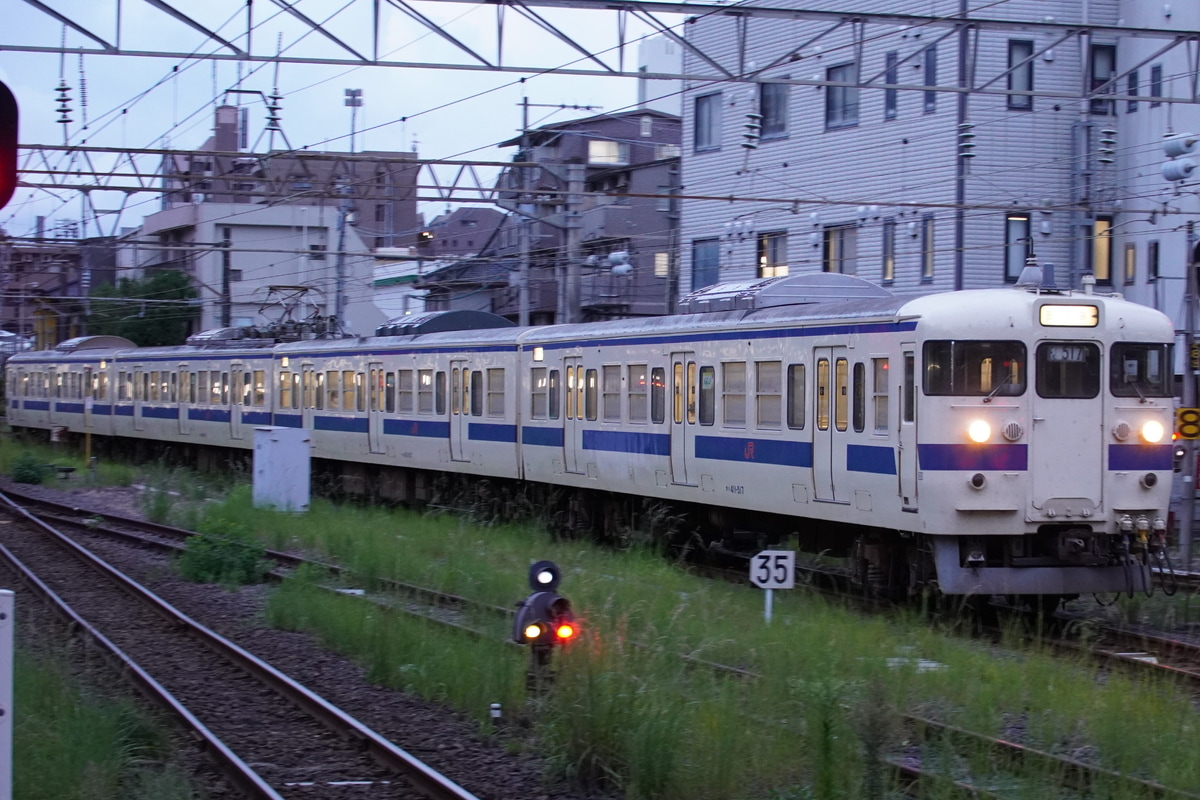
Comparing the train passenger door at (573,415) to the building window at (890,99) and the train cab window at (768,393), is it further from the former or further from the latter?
the building window at (890,99)

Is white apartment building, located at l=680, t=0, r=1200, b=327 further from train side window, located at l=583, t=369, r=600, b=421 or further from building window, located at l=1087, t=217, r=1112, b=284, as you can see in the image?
train side window, located at l=583, t=369, r=600, b=421

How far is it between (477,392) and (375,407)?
3.60 meters

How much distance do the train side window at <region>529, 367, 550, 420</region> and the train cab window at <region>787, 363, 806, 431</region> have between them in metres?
5.58

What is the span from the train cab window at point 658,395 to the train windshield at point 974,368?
464 centimetres

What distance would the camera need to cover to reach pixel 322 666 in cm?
1029

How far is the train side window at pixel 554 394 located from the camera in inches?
707

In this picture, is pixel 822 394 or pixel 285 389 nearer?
pixel 822 394

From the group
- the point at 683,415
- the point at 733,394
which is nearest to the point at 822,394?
the point at 733,394

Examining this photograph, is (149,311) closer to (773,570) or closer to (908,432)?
(908,432)

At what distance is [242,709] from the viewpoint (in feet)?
29.3

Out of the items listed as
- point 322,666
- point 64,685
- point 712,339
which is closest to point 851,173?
point 712,339

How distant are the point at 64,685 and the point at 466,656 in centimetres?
258

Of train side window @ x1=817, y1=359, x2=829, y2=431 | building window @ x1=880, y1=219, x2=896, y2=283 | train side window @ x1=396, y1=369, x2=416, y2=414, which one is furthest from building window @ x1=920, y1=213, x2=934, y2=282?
train side window @ x1=817, y1=359, x2=829, y2=431

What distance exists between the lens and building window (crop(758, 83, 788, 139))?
29.2m
